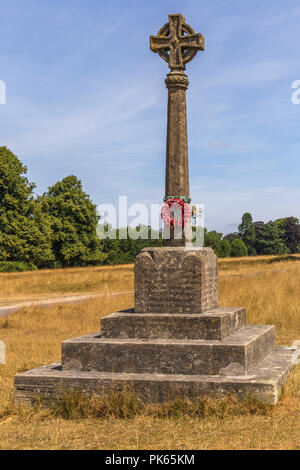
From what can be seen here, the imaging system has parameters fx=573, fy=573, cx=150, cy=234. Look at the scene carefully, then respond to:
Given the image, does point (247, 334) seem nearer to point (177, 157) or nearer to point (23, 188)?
point (177, 157)

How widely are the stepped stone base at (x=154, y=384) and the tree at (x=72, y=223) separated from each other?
130 ft

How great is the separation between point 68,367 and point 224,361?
2.14 meters

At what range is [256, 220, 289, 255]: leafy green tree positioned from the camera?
94938mm

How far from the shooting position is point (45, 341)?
12086 mm

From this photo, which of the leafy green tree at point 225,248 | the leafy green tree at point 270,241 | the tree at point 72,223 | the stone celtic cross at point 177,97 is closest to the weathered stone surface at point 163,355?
the stone celtic cross at point 177,97

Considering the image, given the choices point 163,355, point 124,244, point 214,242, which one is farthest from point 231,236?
point 163,355

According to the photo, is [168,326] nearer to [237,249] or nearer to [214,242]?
[214,242]

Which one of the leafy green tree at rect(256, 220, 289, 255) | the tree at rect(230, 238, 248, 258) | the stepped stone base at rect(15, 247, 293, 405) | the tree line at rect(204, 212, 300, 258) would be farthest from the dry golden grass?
the leafy green tree at rect(256, 220, 289, 255)

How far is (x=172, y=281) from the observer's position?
8.23 meters

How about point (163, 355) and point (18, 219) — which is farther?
point (18, 219)

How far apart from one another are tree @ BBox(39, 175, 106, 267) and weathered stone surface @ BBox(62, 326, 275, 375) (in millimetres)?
39445

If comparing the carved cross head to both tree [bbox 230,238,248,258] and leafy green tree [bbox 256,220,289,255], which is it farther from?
leafy green tree [bbox 256,220,289,255]

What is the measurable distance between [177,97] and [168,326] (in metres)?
3.60
